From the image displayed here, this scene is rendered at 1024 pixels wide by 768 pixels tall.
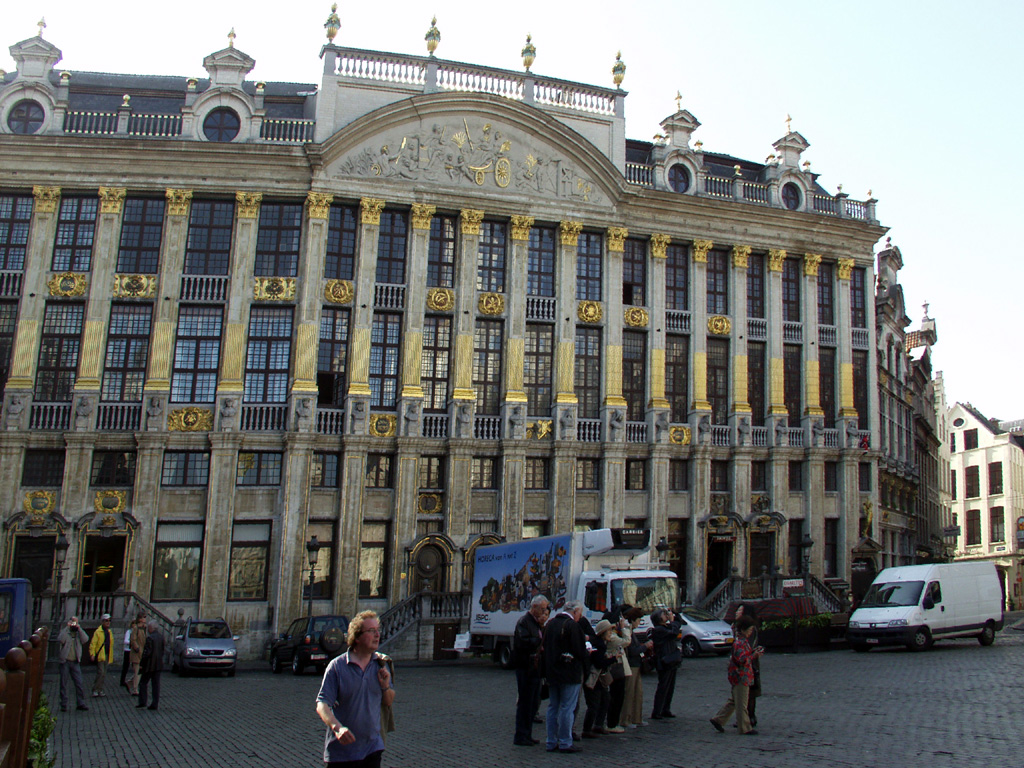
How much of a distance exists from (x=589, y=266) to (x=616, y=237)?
5.13 ft

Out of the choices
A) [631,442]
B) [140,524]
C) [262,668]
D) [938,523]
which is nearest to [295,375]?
[140,524]

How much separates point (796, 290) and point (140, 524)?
1086 inches

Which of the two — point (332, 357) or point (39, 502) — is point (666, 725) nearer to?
point (332, 357)

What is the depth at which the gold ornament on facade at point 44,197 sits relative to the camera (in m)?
35.2

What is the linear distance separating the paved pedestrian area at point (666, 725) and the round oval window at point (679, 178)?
74.8 feet

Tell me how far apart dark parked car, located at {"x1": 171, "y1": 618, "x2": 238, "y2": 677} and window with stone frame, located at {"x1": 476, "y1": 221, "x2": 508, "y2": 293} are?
52.3 ft

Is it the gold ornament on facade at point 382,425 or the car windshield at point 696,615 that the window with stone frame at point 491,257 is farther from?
the car windshield at point 696,615

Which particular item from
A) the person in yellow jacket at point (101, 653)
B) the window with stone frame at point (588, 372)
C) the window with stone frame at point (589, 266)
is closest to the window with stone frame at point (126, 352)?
the person in yellow jacket at point (101, 653)

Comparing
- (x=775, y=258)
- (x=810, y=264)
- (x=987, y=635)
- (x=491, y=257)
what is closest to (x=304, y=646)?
(x=491, y=257)

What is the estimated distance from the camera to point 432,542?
34.9 metres

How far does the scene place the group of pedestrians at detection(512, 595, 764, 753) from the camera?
1262 centimetres

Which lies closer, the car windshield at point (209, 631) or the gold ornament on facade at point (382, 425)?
the car windshield at point (209, 631)

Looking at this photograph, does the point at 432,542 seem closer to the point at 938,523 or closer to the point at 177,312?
the point at 177,312

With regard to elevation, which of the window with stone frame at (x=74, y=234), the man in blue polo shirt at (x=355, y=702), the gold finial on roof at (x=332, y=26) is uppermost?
the gold finial on roof at (x=332, y=26)
